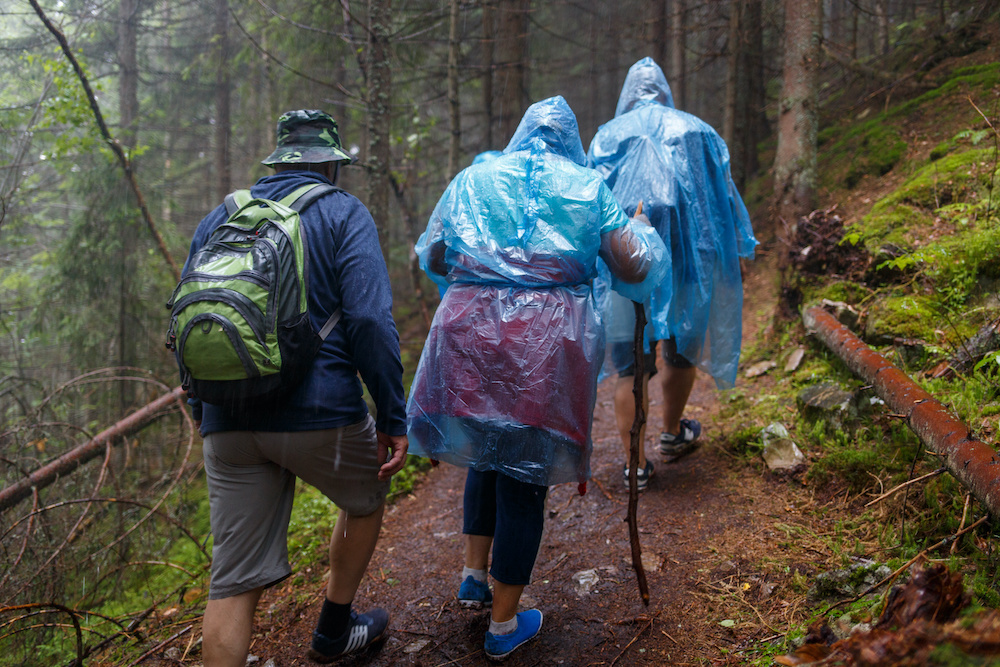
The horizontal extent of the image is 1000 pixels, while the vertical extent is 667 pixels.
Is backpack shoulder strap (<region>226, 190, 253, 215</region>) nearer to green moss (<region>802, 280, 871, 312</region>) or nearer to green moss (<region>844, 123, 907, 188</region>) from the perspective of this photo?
green moss (<region>802, 280, 871, 312</region>)

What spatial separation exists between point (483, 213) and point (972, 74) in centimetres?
631

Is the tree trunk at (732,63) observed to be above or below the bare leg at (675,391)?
above

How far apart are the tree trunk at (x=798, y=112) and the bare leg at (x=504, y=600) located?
478cm

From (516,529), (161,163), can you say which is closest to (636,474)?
(516,529)

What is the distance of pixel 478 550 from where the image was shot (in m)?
2.58

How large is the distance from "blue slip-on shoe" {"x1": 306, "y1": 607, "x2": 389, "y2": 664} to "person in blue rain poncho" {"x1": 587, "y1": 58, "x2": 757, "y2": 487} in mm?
1627

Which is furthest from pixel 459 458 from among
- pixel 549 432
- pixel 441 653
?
pixel 441 653

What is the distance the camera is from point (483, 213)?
7.42ft

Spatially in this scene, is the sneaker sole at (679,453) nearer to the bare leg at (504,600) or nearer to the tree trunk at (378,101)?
the bare leg at (504,600)

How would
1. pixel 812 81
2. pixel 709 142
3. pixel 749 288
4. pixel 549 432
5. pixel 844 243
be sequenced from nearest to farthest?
pixel 549 432 → pixel 709 142 → pixel 844 243 → pixel 812 81 → pixel 749 288

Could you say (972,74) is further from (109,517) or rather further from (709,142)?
(109,517)

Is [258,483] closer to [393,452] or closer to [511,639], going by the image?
[393,452]

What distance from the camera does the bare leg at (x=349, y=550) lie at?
2289 millimetres

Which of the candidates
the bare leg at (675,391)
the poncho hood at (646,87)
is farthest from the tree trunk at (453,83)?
the bare leg at (675,391)
